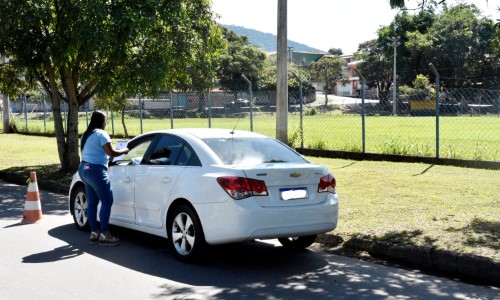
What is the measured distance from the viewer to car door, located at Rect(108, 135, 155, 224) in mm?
8383

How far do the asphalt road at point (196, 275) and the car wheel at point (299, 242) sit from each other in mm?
111

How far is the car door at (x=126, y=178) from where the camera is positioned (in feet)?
27.5

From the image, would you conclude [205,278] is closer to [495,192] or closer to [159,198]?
[159,198]

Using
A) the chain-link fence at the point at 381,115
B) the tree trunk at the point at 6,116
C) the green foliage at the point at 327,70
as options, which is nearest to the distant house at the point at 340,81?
the green foliage at the point at 327,70

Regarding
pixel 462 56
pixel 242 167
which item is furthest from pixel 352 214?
pixel 462 56

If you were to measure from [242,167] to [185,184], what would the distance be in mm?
725

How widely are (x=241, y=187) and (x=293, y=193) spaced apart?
634 millimetres

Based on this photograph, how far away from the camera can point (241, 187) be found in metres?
6.90

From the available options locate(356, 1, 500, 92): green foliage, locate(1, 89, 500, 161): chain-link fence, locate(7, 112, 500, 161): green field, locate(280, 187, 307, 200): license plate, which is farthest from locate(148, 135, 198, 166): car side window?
locate(356, 1, 500, 92): green foliage

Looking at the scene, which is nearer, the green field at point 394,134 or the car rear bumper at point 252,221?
the car rear bumper at point 252,221

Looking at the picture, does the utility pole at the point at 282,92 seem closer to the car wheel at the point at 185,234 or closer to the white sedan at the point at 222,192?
the white sedan at the point at 222,192

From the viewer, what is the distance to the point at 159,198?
7754 mm

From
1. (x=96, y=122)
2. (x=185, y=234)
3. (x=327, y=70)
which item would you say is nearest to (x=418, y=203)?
(x=185, y=234)

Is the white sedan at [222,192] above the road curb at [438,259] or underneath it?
above
